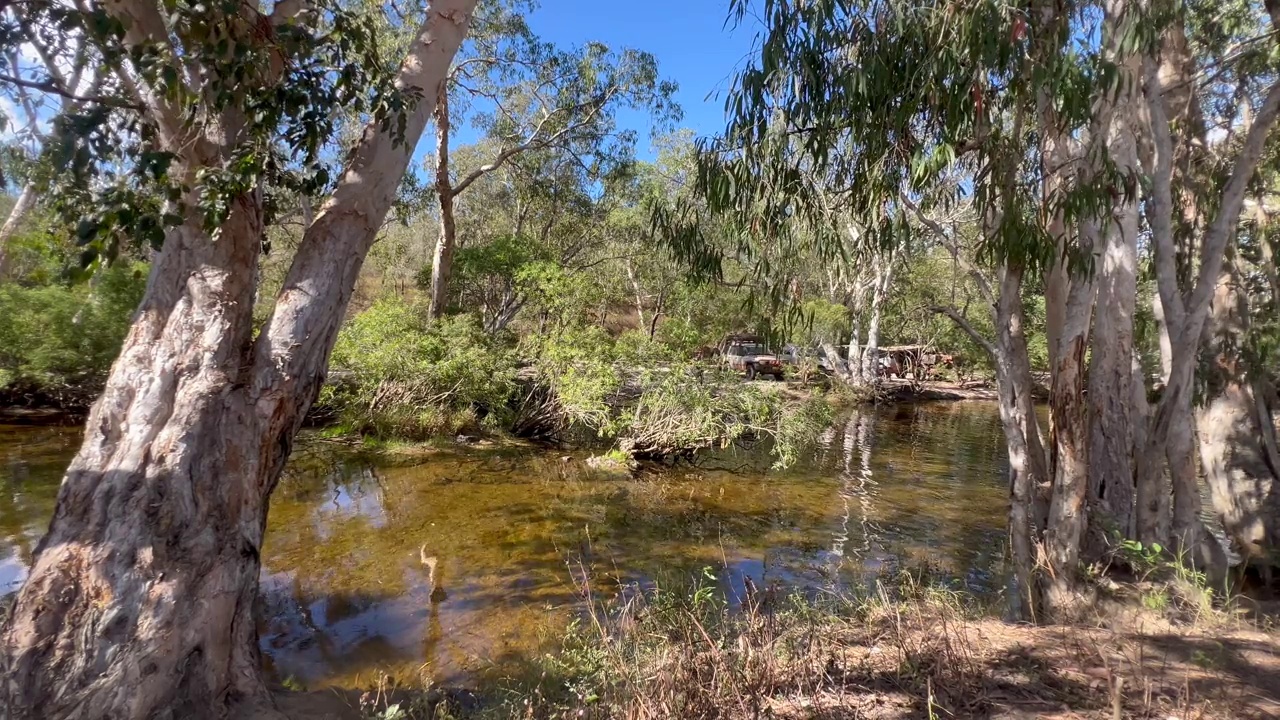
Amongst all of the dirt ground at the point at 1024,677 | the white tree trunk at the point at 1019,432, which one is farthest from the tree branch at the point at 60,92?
the white tree trunk at the point at 1019,432

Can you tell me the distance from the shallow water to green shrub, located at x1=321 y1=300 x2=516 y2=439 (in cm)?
80

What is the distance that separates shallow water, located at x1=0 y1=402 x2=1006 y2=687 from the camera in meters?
5.06

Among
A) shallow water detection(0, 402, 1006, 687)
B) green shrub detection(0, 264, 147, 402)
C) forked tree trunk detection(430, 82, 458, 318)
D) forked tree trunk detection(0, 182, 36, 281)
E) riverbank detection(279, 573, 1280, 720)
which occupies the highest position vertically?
forked tree trunk detection(430, 82, 458, 318)

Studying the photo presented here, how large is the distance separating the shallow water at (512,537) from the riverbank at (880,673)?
0.58 m

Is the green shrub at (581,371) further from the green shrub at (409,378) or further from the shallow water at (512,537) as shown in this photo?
the shallow water at (512,537)

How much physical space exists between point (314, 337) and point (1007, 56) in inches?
159

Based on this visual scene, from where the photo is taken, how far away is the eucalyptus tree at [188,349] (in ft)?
8.46

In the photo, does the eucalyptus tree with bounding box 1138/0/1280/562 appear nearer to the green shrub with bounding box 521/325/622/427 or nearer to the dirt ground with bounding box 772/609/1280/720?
the dirt ground with bounding box 772/609/1280/720

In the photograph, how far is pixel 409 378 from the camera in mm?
11430

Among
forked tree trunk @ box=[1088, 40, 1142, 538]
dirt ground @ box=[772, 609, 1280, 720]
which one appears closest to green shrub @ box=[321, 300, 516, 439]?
forked tree trunk @ box=[1088, 40, 1142, 538]

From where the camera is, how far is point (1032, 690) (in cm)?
297

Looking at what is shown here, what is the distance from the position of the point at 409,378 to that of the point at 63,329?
532cm

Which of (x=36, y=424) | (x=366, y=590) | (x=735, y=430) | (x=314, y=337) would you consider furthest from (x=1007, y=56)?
(x=36, y=424)

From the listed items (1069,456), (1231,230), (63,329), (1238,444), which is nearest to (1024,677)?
(1069,456)
